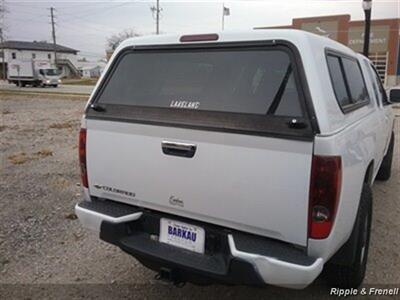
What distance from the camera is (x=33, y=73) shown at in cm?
4303

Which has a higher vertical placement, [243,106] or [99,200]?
[243,106]

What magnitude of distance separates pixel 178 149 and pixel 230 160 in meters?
0.39

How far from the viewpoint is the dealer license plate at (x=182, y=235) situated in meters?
2.66

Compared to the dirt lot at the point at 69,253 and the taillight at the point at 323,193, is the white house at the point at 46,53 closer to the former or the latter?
the dirt lot at the point at 69,253

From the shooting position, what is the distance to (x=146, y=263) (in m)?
2.88

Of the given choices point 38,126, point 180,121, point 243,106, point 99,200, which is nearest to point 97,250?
point 99,200

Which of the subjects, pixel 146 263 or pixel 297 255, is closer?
pixel 297 255

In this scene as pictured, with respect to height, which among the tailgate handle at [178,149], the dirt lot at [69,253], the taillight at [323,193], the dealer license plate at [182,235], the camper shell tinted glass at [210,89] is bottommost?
the dirt lot at [69,253]

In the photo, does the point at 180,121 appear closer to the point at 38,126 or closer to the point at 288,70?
the point at 288,70

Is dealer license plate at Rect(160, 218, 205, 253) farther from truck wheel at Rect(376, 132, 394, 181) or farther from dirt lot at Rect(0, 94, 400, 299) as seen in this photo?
truck wheel at Rect(376, 132, 394, 181)

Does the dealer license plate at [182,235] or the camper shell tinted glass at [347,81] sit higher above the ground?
the camper shell tinted glass at [347,81]

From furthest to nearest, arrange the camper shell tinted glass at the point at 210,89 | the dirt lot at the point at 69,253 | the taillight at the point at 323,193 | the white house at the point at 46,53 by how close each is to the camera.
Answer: the white house at the point at 46,53
the dirt lot at the point at 69,253
the camper shell tinted glass at the point at 210,89
the taillight at the point at 323,193

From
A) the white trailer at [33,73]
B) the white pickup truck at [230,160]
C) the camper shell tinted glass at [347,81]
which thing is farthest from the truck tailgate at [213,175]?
the white trailer at [33,73]

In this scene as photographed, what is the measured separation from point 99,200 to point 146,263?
66 cm
